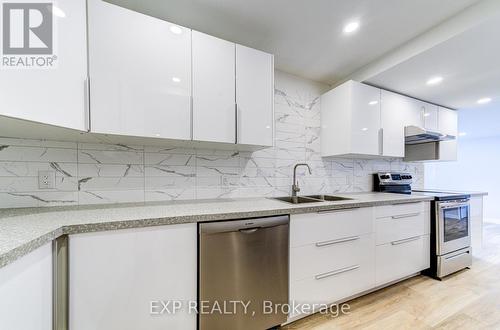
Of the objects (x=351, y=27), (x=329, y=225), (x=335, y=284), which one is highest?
(x=351, y=27)

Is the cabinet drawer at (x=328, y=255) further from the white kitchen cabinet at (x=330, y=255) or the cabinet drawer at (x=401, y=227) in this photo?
the cabinet drawer at (x=401, y=227)

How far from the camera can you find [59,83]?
0.98 meters

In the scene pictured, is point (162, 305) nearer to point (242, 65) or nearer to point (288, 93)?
point (242, 65)

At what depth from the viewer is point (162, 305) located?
1085mm

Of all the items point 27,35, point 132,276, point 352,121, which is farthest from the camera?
point 352,121

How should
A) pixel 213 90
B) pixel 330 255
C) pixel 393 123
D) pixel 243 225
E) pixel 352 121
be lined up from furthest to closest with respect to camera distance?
1. pixel 393 123
2. pixel 352 121
3. pixel 330 255
4. pixel 213 90
5. pixel 243 225

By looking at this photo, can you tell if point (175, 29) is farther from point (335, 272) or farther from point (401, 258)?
point (401, 258)

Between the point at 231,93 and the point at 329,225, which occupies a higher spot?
the point at 231,93

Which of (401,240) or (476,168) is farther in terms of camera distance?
(476,168)

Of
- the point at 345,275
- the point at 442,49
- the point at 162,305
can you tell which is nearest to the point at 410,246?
the point at 345,275

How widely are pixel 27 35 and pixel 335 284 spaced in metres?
2.37

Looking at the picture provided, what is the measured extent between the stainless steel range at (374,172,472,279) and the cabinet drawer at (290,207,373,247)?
101 centimetres

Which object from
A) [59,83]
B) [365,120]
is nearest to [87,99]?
[59,83]

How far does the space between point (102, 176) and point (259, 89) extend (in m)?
1.35
